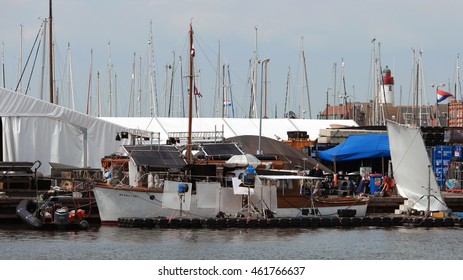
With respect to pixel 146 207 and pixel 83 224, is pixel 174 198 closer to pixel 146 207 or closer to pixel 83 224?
pixel 146 207

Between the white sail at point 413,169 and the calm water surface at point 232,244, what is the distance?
9.61 feet

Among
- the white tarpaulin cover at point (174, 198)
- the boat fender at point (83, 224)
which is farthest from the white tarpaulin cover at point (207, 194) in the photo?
the boat fender at point (83, 224)

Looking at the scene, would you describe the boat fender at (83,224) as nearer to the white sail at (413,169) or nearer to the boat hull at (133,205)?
the boat hull at (133,205)

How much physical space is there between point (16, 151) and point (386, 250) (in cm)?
2604

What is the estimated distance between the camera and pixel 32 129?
61188mm

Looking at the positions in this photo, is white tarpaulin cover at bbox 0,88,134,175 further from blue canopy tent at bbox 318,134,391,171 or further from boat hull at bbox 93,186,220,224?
blue canopy tent at bbox 318,134,391,171

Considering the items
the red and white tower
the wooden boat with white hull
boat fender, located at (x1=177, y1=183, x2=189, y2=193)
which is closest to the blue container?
the wooden boat with white hull

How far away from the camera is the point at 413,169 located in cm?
5228

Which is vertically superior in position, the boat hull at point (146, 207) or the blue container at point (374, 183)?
the blue container at point (374, 183)

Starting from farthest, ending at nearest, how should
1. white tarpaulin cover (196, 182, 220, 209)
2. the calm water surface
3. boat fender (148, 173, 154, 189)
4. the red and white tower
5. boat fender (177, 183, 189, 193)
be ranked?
the red and white tower → boat fender (148, 173, 154, 189) → white tarpaulin cover (196, 182, 220, 209) → boat fender (177, 183, 189, 193) → the calm water surface

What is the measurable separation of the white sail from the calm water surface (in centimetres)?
293

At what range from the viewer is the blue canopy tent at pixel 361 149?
6775cm

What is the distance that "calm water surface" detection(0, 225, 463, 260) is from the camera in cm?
3959
